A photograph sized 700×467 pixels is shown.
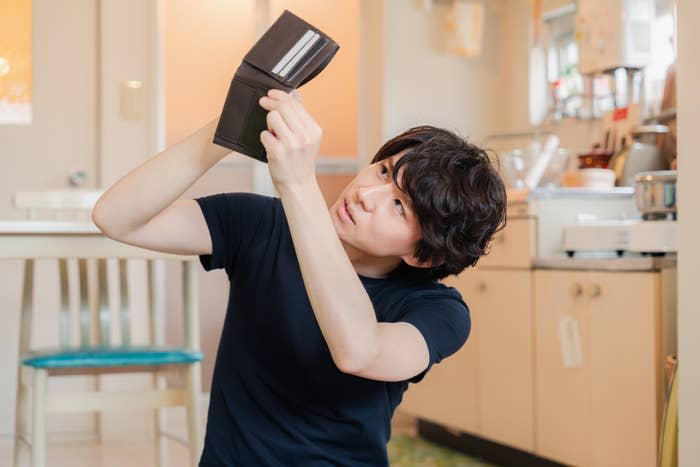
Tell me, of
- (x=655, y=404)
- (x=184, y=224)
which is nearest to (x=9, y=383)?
(x=655, y=404)

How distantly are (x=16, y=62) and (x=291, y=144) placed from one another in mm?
3109

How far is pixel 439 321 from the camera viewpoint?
105cm

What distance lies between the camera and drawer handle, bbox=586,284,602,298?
2.68 metres

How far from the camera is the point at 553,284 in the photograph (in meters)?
2.90

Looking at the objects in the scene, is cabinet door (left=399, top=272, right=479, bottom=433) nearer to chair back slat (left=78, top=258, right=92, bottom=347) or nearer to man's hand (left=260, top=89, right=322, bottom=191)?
chair back slat (left=78, top=258, right=92, bottom=347)

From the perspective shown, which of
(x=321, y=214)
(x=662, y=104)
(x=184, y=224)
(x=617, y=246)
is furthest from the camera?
(x=662, y=104)

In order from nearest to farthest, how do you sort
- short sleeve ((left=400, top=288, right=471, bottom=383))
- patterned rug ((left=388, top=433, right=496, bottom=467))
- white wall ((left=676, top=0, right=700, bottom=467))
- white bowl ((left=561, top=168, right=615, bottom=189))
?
short sleeve ((left=400, top=288, right=471, bottom=383))
white wall ((left=676, top=0, right=700, bottom=467))
white bowl ((left=561, top=168, right=615, bottom=189))
patterned rug ((left=388, top=433, right=496, bottom=467))

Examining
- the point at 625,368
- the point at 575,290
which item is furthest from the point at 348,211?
the point at 575,290

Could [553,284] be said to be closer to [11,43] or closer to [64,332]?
[64,332]

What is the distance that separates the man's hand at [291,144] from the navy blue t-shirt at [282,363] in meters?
0.28

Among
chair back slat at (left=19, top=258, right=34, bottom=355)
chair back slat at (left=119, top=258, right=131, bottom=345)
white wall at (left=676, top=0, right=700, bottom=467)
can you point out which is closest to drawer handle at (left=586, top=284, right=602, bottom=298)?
white wall at (left=676, top=0, right=700, bottom=467)

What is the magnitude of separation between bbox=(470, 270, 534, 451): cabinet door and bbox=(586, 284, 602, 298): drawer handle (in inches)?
12.0

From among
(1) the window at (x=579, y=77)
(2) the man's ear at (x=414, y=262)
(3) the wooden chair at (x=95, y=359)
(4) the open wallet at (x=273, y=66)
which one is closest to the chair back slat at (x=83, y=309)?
(3) the wooden chair at (x=95, y=359)

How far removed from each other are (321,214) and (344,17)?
12.2ft
